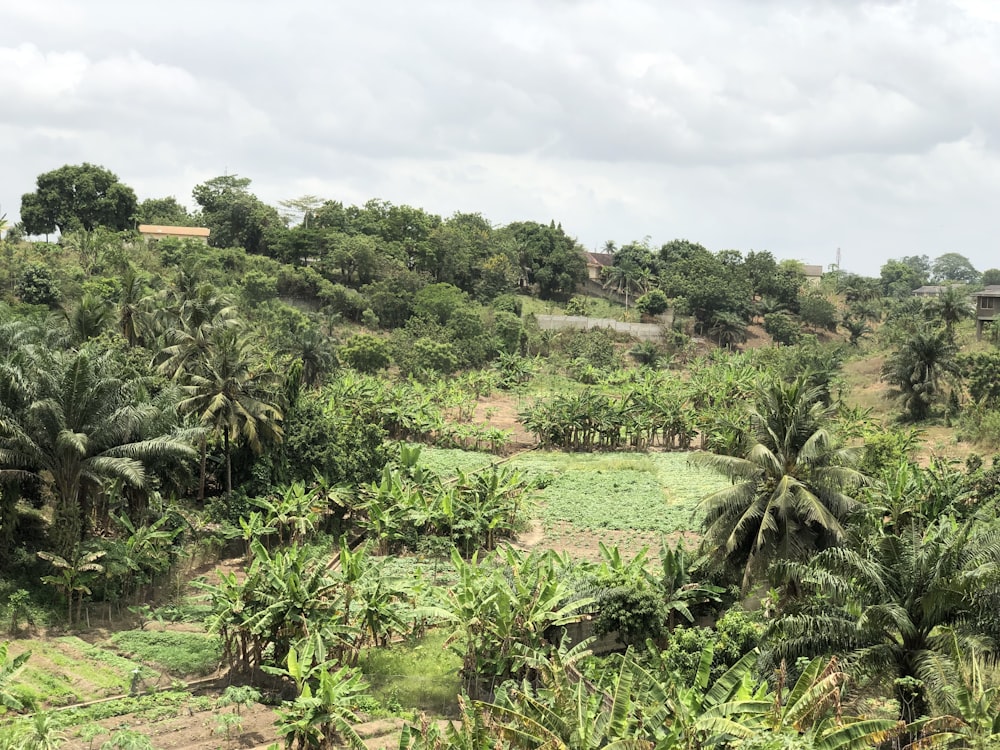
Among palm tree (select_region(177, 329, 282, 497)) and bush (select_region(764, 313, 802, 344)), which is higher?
bush (select_region(764, 313, 802, 344))

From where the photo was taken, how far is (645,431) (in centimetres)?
4700

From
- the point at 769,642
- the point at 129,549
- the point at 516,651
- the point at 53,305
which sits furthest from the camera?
the point at 53,305

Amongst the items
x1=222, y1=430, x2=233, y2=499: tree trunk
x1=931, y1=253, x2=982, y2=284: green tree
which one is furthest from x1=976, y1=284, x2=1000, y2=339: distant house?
x1=931, y1=253, x2=982, y2=284: green tree

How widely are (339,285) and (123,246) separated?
47.3 ft

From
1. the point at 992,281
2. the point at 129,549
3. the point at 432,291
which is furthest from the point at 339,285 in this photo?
the point at 992,281

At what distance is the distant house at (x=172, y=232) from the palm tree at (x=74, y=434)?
5060 cm

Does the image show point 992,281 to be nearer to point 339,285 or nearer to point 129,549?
point 339,285

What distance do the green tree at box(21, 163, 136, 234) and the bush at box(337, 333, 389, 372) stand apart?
24.8 metres

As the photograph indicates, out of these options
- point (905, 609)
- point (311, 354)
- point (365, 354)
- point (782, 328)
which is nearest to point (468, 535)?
point (905, 609)

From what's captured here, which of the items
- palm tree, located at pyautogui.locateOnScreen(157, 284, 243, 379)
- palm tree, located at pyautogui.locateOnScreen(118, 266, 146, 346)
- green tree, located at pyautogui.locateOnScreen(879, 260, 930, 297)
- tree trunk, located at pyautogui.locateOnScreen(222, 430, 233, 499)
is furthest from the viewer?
green tree, located at pyautogui.locateOnScreen(879, 260, 930, 297)

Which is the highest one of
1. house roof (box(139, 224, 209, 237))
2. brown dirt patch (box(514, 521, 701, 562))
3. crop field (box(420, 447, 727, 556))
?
house roof (box(139, 224, 209, 237))

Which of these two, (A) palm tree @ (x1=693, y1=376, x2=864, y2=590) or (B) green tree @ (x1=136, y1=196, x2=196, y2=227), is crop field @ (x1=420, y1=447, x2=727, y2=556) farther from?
(B) green tree @ (x1=136, y1=196, x2=196, y2=227)

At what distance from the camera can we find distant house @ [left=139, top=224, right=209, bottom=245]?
70.6m

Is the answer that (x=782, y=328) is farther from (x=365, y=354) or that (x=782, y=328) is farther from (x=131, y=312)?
(x=131, y=312)
